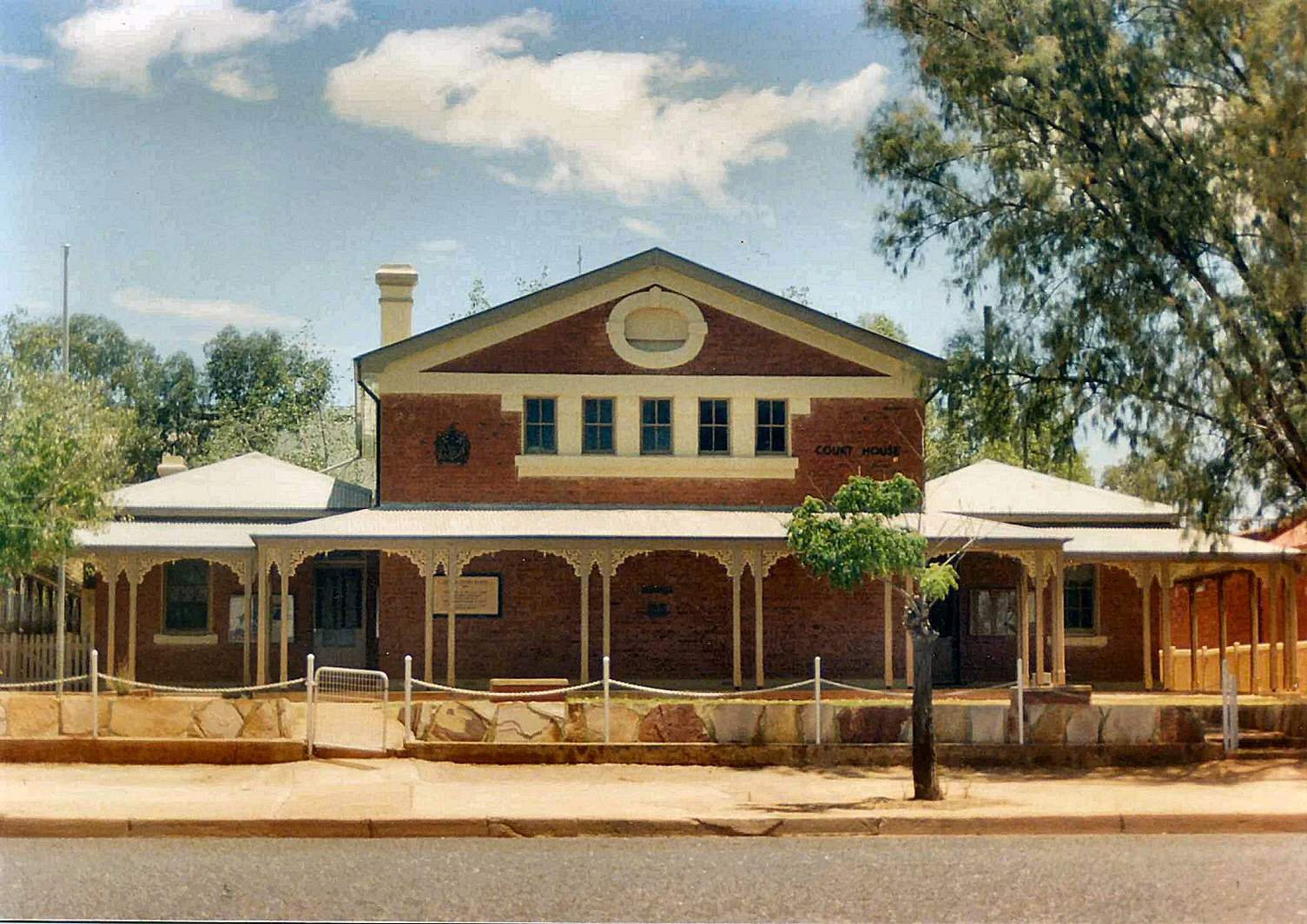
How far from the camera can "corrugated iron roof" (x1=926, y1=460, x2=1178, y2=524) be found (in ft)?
107

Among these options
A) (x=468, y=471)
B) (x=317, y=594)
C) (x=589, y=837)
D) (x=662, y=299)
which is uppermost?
(x=662, y=299)

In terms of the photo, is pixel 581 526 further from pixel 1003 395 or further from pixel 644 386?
pixel 1003 395

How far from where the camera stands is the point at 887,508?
61.4 feet

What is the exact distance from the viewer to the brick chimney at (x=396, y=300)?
34875 mm

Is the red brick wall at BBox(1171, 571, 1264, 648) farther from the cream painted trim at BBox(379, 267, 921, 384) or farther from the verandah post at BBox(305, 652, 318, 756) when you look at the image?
the verandah post at BBox(305, 652, 318, 756)

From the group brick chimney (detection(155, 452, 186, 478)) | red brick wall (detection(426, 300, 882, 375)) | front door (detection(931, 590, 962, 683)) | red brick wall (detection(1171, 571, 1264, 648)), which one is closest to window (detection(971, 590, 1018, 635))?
front door (detection(931, 590, 962, 683))

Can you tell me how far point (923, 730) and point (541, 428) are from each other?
586 inches

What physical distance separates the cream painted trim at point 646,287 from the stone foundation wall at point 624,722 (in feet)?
36.3

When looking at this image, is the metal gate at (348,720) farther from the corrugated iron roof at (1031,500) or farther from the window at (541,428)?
the corrugated iron roof at (1031,500)

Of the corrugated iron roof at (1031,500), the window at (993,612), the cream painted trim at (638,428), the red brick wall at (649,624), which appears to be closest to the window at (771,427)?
the cream painted trim at (638,428)

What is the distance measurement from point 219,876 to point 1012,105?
1559 cm

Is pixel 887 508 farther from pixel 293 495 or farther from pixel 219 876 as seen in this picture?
pixel 293 495

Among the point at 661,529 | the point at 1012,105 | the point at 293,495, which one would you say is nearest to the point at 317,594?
the point at 293,495

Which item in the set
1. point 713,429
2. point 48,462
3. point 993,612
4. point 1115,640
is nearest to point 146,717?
point 48,462
